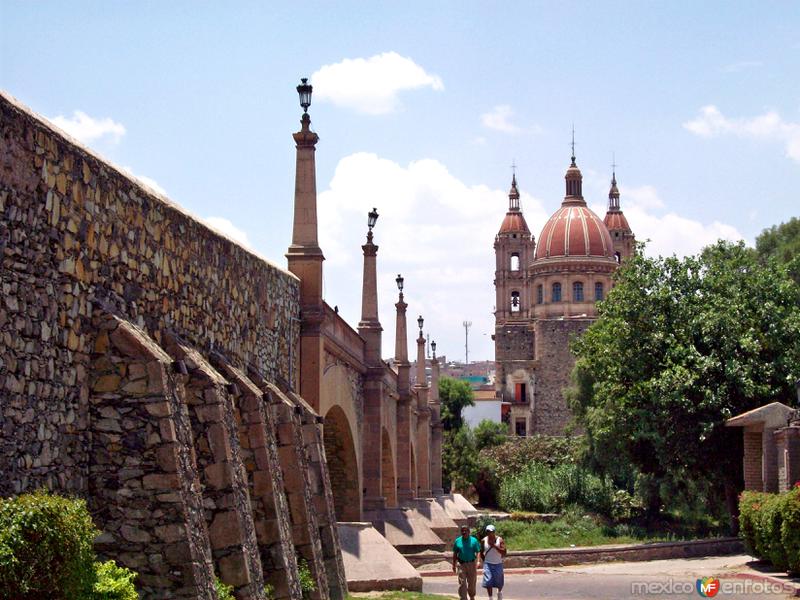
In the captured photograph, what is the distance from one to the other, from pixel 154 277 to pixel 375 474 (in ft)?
51.4

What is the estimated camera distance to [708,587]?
20234 millimetres

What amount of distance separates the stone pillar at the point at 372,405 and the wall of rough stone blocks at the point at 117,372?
1360 centimetres

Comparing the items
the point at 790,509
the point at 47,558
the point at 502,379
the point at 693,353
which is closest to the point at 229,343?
the point at 47,558

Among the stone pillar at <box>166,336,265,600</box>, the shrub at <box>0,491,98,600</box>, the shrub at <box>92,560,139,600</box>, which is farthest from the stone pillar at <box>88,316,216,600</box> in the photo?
the shrub at <box>0,491,98,600</box>

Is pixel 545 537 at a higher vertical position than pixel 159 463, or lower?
lower

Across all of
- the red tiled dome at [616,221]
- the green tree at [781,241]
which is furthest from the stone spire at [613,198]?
the green tree at [781,241]

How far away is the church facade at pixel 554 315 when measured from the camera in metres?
85.2

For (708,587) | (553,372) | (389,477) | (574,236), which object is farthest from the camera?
(574,236)

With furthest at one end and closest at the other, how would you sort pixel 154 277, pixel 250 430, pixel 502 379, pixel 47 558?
pixel 502 379
pixel 250 430
pixel 154 277
pixel 47 558

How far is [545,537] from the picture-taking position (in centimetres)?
3947

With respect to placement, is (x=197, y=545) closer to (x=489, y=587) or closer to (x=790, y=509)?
(x=489, y=587)

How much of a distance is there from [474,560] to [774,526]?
4.97m

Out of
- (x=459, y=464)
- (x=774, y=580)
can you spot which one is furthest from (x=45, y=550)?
(x=459, y=464)

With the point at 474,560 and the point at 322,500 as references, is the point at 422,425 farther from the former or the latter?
the point at 322,500
